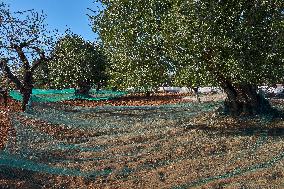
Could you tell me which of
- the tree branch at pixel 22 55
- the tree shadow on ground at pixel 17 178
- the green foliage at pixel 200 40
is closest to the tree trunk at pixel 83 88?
the tree branch at pixel 22 55

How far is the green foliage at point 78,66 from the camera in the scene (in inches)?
1800

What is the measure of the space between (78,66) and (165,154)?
31168 mm

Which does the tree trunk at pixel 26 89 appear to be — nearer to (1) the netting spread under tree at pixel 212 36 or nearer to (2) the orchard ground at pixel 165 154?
(2) the orchard ground at pixel 165 154

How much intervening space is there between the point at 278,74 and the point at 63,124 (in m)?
10.8

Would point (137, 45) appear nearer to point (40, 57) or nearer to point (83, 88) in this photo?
point (40, 57)

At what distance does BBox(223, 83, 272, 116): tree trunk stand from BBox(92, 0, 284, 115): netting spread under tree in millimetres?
1263

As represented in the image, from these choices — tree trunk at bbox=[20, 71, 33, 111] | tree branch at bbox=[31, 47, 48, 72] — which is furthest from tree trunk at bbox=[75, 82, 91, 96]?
tree trunk at bbox=[20, 71, 33, 111]

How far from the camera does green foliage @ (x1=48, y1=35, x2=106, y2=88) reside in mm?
45719

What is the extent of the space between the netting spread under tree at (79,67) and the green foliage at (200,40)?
22.9 m

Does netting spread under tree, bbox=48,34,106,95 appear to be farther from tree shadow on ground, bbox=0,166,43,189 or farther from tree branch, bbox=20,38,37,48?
tree shadow on ground, bbox=0,166,43,189

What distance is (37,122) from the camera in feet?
72.1

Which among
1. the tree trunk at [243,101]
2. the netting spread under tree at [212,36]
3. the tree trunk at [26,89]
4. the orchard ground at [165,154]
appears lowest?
the orchard ground at [165,154]

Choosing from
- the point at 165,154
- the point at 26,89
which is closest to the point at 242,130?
the point at 165,154

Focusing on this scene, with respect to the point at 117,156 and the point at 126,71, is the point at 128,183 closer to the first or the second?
the point at 117,156
